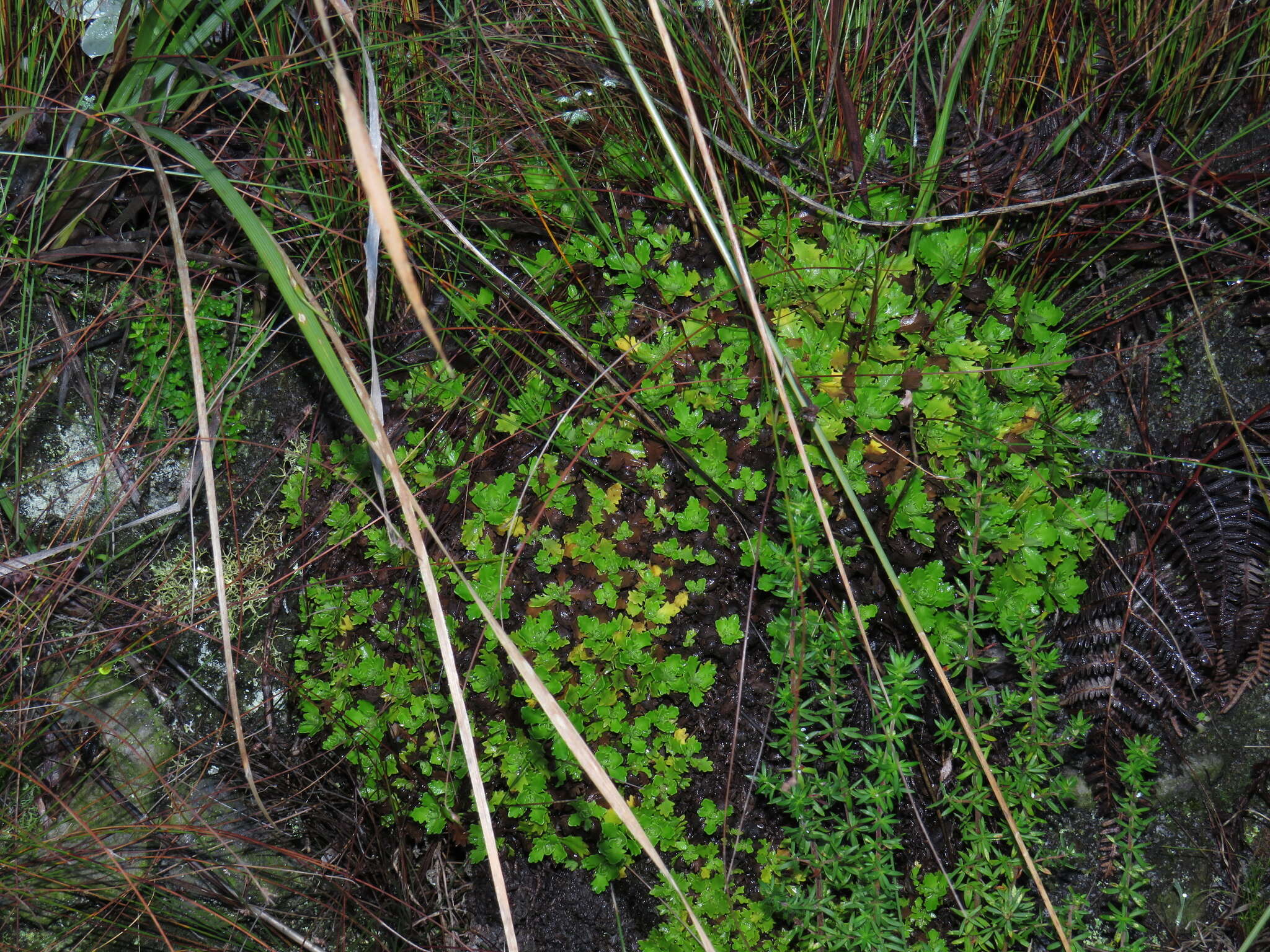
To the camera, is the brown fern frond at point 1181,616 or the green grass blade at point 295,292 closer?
the green grass blade at point 295,292

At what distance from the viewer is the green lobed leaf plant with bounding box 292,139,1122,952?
233 centimetres

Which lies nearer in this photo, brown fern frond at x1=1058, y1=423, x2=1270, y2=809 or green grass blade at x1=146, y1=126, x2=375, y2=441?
green grass blade at x1=146, y1=126, x2=375, y2=441

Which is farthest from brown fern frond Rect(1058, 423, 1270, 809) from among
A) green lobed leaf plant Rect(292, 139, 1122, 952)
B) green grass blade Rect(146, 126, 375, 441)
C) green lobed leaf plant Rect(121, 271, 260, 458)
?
green lobed leaf plant Rect(121, 271, 260, 458)

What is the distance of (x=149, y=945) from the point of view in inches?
103

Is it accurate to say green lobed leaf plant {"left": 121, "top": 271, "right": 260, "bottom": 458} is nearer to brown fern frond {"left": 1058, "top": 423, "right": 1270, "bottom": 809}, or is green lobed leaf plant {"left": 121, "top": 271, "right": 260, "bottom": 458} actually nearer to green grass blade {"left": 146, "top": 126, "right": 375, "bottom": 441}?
green grass blade {"left": 146, "top": 126, "right": 375, "bottom": 441}

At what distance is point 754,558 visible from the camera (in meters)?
2.51

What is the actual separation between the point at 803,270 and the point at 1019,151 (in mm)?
821

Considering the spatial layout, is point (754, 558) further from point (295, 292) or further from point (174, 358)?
point (174, 358)

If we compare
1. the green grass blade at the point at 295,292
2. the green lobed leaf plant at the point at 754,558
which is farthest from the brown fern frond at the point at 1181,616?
the green grass blade at the point at 295,292

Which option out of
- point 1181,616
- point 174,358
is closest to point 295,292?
point 174,358

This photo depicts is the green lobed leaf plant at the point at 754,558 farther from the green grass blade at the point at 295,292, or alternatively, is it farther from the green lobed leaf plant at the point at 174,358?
the green grass blade at the point at 295,292

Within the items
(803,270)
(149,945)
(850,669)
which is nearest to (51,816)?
(149,945)

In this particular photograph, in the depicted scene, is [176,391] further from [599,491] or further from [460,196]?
[599,491]

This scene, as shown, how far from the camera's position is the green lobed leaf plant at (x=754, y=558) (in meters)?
2.33
